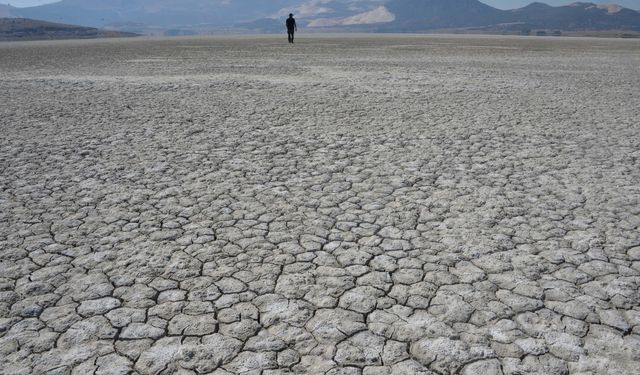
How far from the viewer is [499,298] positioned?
3121mm

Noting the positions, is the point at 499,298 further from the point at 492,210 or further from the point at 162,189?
the point at 162,189

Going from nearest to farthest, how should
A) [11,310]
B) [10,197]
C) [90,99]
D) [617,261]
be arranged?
[11,310], [617,261], [10,197], [90,99]

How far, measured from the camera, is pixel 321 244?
3896 millimetres

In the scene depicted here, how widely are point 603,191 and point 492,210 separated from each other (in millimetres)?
1434

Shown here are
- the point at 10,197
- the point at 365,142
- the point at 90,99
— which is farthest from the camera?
the point at 90,99

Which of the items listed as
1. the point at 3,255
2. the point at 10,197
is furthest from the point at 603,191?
the point at 10,197

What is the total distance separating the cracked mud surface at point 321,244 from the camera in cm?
269

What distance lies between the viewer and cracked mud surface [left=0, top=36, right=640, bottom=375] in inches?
106

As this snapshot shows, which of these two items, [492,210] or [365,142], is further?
[365,142]

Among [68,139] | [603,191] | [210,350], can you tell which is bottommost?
[210,350]

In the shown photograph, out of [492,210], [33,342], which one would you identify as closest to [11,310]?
[33,342]

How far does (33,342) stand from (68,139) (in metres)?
5.33

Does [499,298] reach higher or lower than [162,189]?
lower

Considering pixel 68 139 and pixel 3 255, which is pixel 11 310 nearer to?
pixel 3 255
